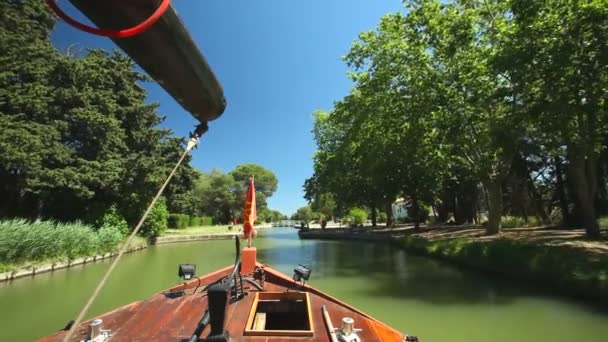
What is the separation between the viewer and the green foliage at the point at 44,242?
13273 mm

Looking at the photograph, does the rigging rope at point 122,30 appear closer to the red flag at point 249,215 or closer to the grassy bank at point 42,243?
the red flag at point 249,215

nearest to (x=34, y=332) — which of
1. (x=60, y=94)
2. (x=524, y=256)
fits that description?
(x=524, y=256)

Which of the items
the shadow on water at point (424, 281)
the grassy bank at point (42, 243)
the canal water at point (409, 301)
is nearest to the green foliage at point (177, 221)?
the grassy bank at point (42, 243)

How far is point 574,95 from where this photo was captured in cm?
1068

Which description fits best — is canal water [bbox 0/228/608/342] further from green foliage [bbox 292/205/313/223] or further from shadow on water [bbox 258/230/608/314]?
green foliage [bbox 292/205/313/223]

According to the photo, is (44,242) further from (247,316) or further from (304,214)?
(304,214)

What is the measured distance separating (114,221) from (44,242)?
30.9 feet

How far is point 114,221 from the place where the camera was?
79.7ft

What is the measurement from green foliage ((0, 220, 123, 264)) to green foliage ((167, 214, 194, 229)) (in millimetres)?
22651

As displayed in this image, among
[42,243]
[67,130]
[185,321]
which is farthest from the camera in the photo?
[67,130]

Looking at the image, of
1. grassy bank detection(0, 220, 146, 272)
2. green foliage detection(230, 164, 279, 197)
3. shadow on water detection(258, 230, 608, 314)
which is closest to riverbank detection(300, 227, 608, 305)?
shadow on water detection(258, 230, 608, 314)

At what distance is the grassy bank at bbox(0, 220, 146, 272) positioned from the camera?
43.3ft

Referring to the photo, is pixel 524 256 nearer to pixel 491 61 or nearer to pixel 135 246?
pixel 491 61

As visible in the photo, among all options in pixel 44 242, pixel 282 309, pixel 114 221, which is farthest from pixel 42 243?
pixel 282 309
